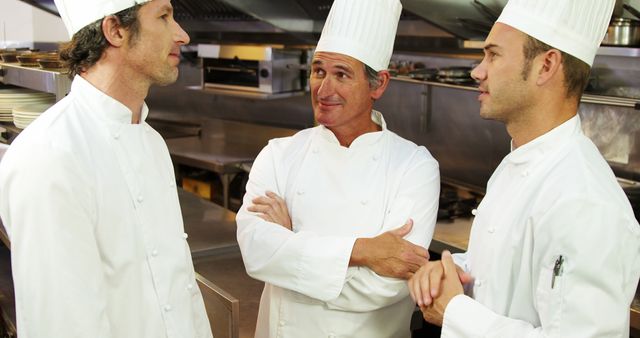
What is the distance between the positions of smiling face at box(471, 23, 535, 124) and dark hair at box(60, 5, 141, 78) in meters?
0.82

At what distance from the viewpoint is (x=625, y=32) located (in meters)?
3.02

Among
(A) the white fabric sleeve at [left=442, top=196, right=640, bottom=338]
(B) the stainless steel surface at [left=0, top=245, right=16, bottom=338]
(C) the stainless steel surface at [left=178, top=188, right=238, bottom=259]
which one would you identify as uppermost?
(A) the white fabric sleeve at [left=442, top=196, right=640, bottom=338]

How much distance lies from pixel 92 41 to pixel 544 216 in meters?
1.05

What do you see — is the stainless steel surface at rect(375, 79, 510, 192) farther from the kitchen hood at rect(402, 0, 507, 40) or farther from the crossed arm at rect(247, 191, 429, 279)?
the crossed arm at rect(247, 191, 429, 279)

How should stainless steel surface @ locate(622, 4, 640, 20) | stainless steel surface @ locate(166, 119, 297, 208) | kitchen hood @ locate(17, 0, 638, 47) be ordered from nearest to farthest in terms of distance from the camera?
stainless steel surface @ locate(622, 4, 640, 20)
kitchen hood @ locate(17, 0, 638, 47)
stainless steel surface @ locate(166, 119, 297, 208)

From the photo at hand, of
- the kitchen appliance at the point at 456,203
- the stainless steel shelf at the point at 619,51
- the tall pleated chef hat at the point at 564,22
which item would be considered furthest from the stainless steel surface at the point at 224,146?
the tall pleated chef hat at the point at 564,22

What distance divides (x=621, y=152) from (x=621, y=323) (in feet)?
7.02

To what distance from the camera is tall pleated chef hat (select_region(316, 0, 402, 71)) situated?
89.4 inches

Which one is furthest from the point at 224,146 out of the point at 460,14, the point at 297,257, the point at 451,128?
the point at 297,257

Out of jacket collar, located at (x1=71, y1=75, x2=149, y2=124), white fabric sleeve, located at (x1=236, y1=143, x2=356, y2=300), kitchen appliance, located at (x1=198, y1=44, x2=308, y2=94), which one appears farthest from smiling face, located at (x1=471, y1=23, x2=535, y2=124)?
kitchen appliance, located at (x1=198, y1=44, x2=308, y2=94)

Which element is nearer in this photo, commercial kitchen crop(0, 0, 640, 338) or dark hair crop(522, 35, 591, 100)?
dark hair crop(522, 35, 591, 100)

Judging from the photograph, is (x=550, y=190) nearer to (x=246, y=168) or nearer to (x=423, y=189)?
(x=423, y=189)

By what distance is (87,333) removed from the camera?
4.82ft

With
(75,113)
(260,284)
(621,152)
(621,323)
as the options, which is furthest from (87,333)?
(621,152)
